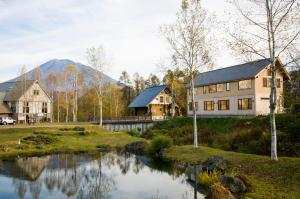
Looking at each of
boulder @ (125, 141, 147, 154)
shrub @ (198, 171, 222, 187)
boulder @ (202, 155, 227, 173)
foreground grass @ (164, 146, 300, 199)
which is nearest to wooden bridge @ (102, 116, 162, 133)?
boulder @ (125, 141, 147, 154)

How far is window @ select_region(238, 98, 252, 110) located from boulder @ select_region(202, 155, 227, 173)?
25947 millimetres

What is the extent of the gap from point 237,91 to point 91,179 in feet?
107

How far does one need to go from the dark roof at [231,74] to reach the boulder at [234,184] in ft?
96.4

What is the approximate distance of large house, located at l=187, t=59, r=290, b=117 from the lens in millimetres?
46547

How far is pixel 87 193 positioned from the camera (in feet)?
62.4

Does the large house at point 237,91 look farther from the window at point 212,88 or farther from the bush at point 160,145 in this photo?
the bush at point 160,145

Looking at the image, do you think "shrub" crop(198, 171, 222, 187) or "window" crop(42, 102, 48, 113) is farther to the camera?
"window" crop(42, 102, 48, 113)

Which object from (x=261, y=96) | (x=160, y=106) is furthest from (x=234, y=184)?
(x=160, y=106)

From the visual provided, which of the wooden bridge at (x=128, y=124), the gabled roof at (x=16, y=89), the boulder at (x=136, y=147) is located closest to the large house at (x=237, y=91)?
the wooden bridge at (x=128, y=124)

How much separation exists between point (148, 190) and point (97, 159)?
13.3 m

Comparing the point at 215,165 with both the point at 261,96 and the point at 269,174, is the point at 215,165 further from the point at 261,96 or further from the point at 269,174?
the point at 261,96

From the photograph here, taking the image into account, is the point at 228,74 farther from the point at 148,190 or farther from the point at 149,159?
the point at 148,190

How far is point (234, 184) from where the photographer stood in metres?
17.3

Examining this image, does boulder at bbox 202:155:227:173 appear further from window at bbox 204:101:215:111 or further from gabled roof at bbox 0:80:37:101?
gabled roof at bbox 0:80:37:101
